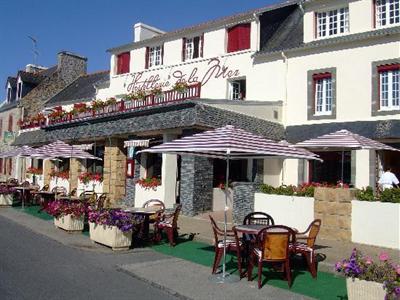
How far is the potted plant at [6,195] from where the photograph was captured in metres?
19.7

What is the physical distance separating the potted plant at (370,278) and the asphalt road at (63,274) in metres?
2.51

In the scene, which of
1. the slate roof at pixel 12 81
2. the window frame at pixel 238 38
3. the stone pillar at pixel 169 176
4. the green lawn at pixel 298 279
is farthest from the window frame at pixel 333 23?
the slate roof at pixel 12 81

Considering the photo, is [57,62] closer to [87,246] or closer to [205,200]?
[205,200]

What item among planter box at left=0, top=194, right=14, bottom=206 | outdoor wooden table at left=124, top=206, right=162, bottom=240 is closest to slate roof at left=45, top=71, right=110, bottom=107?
planter box at left=0, top=194, right=14, bottom=206

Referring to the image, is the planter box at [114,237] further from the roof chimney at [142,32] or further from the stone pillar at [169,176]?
the roof chimney at [142,32]

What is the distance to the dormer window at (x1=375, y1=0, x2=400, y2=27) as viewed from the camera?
53.9 ft

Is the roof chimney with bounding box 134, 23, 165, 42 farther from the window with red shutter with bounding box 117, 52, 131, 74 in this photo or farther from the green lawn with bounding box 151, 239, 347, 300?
the green lawn with bounding box 151, 239, 347, 300

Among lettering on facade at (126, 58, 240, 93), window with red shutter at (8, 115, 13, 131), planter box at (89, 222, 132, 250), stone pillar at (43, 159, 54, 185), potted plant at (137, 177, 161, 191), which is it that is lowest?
planter box at (89, 222, 132, 250)

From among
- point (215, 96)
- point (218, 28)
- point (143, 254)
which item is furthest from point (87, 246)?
point (218, 28)

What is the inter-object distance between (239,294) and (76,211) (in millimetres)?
6872

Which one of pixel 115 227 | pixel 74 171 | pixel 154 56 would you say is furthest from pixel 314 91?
pixel 74 171

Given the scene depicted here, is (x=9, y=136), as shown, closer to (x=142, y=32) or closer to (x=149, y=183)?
(x=142, y=32)

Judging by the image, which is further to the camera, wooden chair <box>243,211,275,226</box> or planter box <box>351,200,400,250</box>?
planter box <box>351,200,400,250</box>

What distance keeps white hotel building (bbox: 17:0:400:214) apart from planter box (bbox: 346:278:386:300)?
10.3 metres
